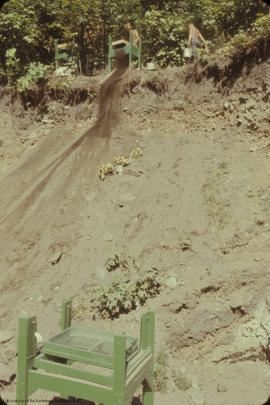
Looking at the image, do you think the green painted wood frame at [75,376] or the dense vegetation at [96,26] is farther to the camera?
the dense vegetation at [96,26]

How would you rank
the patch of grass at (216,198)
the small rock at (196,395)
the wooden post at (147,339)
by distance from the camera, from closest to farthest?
the wooden post at (147,339)
the small rock at (196,395)
the patch of grass at (216,198)

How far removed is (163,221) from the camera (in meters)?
9.46

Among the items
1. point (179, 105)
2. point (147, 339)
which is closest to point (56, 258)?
point (147, 339)

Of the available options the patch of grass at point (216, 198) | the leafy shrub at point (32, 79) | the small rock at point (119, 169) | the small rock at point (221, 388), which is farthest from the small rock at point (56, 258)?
the leafy shrub at point (32, 79)

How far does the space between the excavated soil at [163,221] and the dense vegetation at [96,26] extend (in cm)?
213

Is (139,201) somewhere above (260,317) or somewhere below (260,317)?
above

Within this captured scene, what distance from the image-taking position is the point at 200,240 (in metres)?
8.65

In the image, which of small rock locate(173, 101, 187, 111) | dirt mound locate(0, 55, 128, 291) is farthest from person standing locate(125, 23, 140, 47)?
small rock locate(173, 101, 187, 111)

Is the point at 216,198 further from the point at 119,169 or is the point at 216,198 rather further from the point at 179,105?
the point at 179,105

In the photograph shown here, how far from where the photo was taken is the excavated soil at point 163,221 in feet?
22.6

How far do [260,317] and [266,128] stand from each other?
211 inches

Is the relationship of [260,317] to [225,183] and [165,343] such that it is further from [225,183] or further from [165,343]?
[225,183]

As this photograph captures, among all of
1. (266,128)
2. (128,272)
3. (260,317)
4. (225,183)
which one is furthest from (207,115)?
(260,317)

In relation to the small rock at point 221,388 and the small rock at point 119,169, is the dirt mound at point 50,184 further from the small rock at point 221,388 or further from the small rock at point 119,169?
the small rock at point 221,388
